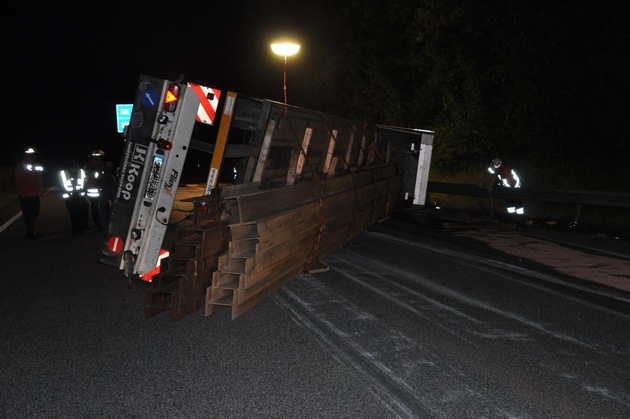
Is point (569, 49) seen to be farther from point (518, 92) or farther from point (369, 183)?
point (369, 183)

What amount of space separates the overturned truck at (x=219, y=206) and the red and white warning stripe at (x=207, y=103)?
12 millimetres

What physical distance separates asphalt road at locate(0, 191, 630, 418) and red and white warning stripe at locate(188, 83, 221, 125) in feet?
7.36

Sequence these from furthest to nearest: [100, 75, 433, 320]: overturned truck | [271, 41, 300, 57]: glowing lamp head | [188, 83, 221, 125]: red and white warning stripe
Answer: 1. [271, 41, 300, 57]: glowing lamp head
2. [188, 83, 221, 125]: red and white warning stripe
3. [100, 75, 433, 320]: overturned truck

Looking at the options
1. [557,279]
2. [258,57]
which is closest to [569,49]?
[557,279]

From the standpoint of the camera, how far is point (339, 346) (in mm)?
4922

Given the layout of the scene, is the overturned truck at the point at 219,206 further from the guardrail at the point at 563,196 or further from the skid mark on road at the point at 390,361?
the guardrail at the point at 563,196

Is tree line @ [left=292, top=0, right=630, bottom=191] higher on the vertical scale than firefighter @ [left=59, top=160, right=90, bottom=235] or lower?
higher

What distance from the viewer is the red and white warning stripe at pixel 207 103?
6664 mm

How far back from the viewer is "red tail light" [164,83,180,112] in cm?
622

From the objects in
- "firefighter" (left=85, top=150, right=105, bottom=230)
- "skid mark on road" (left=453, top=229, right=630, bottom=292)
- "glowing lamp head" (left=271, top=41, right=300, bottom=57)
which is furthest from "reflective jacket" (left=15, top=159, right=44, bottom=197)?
"glowing lamp head" (left=271, top=41, right=300, bottom=57)

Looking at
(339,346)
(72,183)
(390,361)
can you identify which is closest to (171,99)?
(339,346)

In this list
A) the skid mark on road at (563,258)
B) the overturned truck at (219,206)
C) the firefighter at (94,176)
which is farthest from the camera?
the firefighter at (94,176)

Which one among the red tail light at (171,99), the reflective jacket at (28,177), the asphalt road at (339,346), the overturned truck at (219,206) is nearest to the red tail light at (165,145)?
the overturned truck at (219,206)

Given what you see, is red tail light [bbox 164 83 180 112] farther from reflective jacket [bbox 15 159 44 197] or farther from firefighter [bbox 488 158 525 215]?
firefighter [bbox 488 158 525 215]
